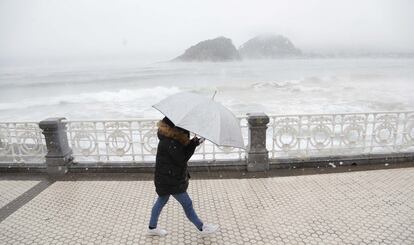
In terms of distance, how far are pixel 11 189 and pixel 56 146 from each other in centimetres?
104

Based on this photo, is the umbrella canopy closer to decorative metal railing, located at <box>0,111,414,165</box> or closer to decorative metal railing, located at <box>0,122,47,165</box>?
decorative metal railing, located at <box>0,111,414,165</box>

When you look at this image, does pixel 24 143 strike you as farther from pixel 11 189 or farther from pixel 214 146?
pixel 214 146

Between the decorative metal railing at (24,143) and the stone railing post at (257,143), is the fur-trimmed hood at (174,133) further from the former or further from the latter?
the decorative metal railing at (24,143)

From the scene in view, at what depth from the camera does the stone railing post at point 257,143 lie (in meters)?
5.75

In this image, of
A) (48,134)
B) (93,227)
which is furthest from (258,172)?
(48,134)

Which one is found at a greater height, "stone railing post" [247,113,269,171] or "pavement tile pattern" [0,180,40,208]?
"stone railing post" [247,113,269,171]

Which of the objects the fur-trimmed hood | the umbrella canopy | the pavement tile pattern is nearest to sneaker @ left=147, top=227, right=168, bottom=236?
the fur-trimmed hood

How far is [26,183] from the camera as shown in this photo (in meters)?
5.68

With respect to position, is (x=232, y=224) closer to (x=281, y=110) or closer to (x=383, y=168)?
(x=383, y=168)

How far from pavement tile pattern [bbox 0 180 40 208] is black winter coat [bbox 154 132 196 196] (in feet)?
10.4

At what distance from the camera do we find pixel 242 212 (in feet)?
14.6

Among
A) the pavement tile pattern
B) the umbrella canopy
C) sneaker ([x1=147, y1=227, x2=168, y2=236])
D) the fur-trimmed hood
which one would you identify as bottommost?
the pavement tile pattern

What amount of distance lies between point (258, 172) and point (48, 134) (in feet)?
13.5

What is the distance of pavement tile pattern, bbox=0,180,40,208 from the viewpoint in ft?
16.6
